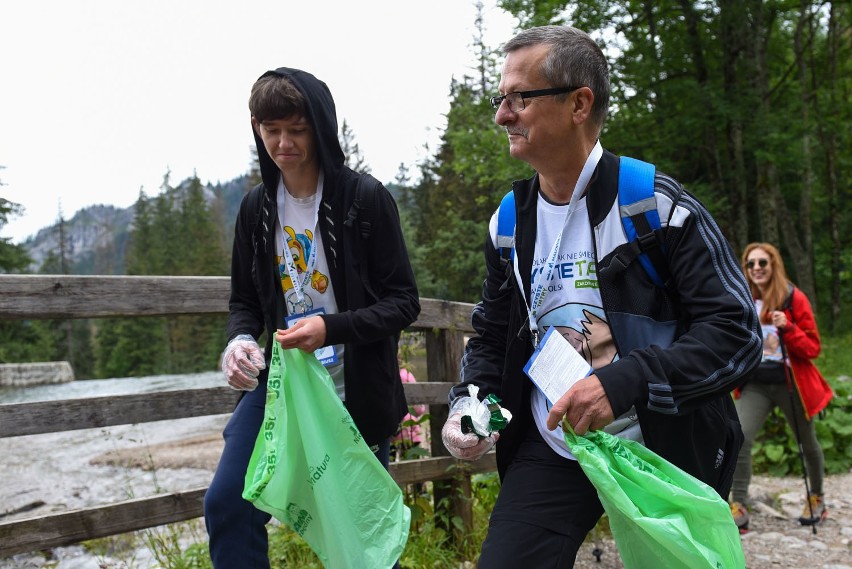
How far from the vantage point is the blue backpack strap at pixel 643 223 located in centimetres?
202

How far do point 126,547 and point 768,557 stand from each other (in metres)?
4.34

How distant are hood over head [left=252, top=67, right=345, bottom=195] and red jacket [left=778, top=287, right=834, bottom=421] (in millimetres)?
4284

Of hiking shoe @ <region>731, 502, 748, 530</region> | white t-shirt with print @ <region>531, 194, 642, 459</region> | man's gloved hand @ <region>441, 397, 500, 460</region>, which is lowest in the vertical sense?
hiking shoe @ <region>731, 502, 748, 530</region>

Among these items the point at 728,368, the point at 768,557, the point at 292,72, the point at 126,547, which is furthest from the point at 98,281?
the point at 768,557

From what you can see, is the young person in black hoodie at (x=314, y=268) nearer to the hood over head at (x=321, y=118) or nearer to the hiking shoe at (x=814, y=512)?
the hood over head at (x=321, y=118)

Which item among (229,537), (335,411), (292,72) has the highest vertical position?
(292,72)

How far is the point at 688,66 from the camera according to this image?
17.5 metres

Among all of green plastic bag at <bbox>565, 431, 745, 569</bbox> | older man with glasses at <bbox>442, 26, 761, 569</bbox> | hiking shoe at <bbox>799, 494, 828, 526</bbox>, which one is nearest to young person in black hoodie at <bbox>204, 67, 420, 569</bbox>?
older man with glasses at <bbox>442, 26, 761, 569</bbox>

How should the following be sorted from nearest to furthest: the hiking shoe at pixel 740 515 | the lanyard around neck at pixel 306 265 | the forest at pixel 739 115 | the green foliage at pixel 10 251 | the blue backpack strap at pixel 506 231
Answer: the blue backpack strap at pixel 506 231 < the lanyard around neck at pixel 306 265 < the hiking shoe at pixel 740 515 < the forest at pixel 739 115 < the green foliage at pixel 10 251

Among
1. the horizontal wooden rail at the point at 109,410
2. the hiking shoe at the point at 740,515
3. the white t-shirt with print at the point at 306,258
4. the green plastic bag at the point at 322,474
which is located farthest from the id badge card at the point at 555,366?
the hiking shoe at the point at 740,515

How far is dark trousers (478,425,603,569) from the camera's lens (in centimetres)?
198

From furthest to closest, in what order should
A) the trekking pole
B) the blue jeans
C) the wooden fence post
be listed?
the trekking pole, the wooden fence post, the blue jeans

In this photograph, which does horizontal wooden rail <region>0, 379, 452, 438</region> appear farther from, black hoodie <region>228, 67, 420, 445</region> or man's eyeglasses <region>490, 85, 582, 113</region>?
man's eyeglasses <region>490, 85, 582, 113</region>

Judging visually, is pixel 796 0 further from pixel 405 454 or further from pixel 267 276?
pixel 267 276
